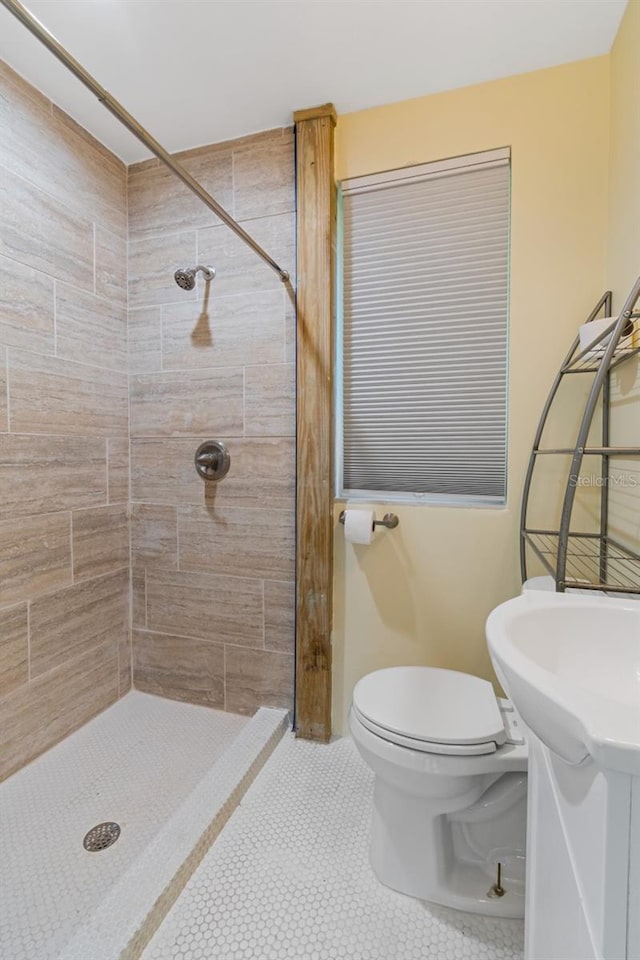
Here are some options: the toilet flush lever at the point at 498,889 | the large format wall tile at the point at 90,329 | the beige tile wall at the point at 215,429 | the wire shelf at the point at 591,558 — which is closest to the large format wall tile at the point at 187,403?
the beige tile wall at the point at 215,429

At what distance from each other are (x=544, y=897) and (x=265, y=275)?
1945mm

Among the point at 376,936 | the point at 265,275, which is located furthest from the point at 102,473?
the point at 376,936

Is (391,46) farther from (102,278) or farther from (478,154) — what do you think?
(102,278)

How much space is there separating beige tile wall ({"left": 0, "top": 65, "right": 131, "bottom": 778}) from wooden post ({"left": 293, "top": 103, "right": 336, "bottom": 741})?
868 mm

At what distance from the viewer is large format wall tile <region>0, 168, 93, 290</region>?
1415 mm

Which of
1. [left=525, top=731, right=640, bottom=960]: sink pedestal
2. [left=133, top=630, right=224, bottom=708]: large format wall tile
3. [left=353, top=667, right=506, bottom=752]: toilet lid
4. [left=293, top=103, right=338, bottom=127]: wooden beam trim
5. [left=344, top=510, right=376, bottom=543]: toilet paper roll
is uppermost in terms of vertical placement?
[left=293, top=103, right=338, bottom=127]: wooden beam trim

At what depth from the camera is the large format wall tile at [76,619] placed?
1549mm

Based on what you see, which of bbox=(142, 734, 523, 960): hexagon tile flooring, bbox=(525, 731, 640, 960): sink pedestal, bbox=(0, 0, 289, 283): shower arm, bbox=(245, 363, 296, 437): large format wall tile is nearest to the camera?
bbox=(525, 731, 640, 960): sink pedestal

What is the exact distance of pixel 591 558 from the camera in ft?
4.35

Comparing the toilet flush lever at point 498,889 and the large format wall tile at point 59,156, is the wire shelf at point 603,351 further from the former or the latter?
the large format wall tile at point 59,156

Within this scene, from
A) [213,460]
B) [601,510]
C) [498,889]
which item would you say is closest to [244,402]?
[213,460]

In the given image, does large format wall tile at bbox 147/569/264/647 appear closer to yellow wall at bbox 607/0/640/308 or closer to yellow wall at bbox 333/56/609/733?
yellow wall at bbox 333/56/609/733

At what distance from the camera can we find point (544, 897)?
0.74 metres

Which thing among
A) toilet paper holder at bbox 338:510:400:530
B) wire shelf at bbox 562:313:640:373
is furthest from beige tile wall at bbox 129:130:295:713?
wire shelf at bbox 562:313:640:373
